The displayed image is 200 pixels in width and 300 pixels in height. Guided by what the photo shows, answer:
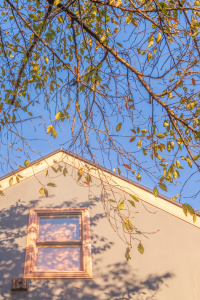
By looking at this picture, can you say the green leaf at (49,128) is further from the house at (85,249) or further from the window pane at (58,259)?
the window pane at (58,259)

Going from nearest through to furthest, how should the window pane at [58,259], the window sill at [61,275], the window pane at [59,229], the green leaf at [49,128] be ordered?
1. the green leaf at [49,128]
2. the window sill at [61,275]
3. the window pane at [58,259]
4. the window pane at [59,229]

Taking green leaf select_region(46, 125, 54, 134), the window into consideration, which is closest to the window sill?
the window

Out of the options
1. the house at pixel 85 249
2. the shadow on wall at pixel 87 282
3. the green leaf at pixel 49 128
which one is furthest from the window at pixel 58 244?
the green leaf at pixel 49 128

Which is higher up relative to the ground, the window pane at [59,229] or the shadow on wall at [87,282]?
the window pane at [59,229]

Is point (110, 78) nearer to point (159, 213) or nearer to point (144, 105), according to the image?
point (144, 105)

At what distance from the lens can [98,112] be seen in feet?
9.88

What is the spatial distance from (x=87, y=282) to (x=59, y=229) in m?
1.01

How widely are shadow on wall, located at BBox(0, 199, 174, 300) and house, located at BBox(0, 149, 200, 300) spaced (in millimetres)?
13

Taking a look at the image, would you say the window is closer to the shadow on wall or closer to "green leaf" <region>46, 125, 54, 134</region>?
the shadow on wall

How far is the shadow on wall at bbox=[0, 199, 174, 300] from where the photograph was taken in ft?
12.3

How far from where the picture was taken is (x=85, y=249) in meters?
4.18

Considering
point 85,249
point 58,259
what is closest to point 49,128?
point 85,249

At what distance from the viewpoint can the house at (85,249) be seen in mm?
3836

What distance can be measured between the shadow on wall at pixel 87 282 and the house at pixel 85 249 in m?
0.01
